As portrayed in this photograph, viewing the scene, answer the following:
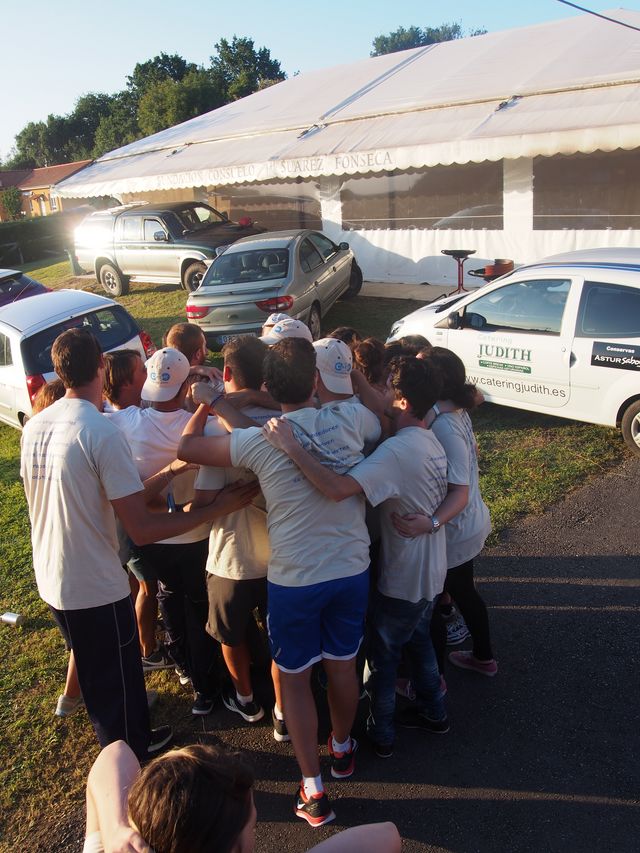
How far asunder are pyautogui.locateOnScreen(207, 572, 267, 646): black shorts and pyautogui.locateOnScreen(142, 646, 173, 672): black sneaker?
3.09 ft

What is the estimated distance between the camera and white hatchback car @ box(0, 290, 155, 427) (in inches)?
287

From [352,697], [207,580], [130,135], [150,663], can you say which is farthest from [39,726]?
[130,135]

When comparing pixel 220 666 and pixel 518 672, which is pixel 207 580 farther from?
pixel 518 672

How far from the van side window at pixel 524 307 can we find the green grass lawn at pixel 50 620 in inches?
40.6

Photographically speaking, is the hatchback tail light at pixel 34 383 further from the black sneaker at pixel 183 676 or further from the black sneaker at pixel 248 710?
the black sneaker at pixel 248 710

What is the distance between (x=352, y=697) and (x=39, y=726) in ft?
6.11

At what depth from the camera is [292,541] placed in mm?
2721

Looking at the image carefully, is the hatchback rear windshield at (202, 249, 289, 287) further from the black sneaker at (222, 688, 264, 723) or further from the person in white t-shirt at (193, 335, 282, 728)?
the black sneaker at (222, 688, 264, 723)

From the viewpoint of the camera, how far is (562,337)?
6.46 metres

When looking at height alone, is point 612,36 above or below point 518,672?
above

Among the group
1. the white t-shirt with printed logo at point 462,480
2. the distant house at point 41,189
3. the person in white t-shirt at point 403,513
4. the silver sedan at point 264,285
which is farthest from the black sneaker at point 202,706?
the distant house at point 41,189

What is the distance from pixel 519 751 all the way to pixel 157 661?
6.93 ft

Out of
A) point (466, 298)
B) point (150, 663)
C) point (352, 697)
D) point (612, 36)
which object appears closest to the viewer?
point (352, 697)

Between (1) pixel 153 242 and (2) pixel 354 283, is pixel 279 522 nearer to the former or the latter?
(2) pixel 354 283
